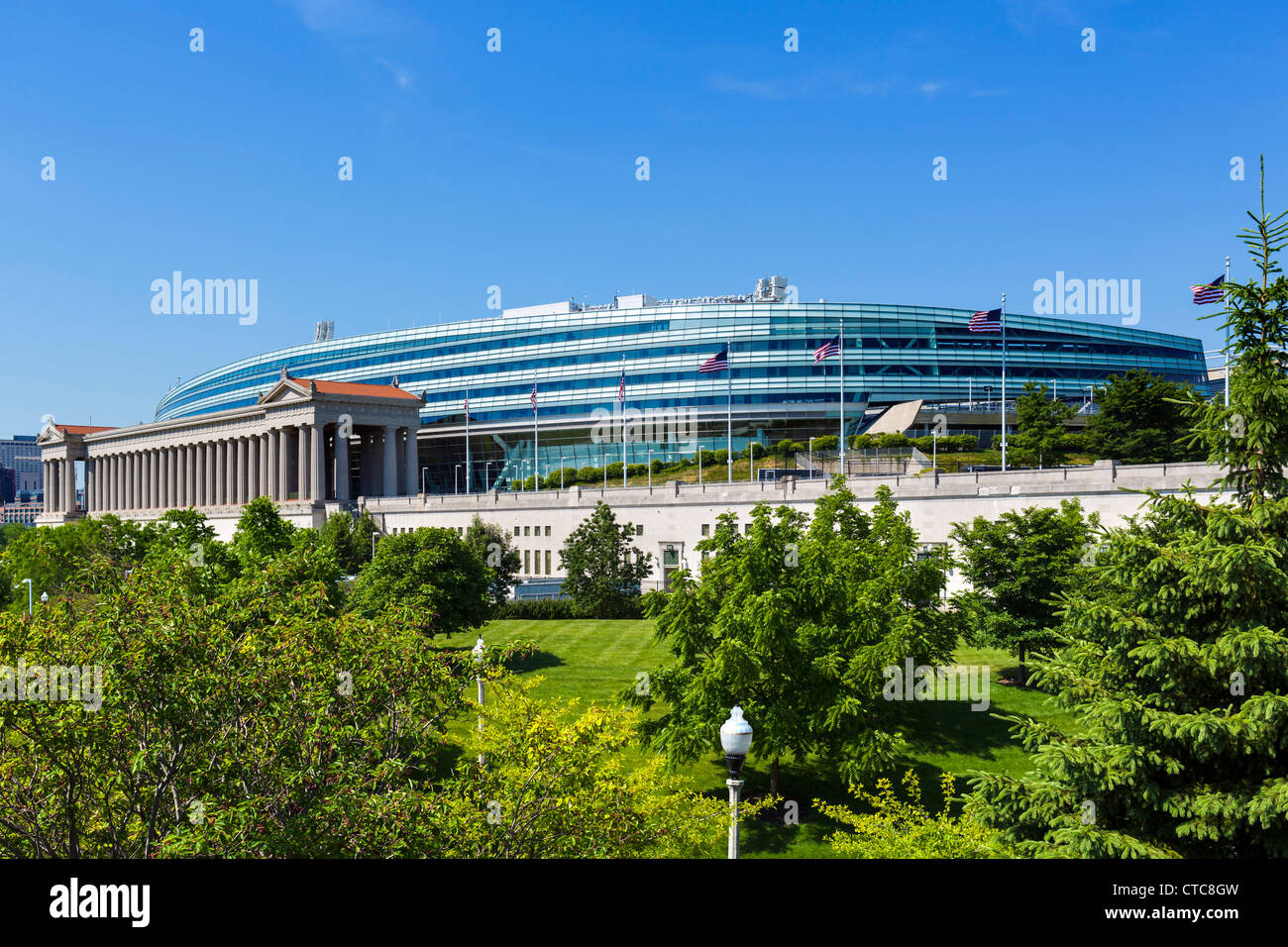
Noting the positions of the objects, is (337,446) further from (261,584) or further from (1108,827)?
(1108,827)

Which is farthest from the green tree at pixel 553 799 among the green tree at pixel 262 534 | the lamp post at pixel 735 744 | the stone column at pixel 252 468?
the stone column at pixel 252 468

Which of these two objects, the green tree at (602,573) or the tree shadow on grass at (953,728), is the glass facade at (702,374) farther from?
the tree shadow on grass at (953,728)

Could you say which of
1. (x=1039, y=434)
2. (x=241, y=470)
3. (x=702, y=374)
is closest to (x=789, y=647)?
(x=1039, y=434)

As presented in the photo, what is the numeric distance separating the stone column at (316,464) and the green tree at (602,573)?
4774 centimetres

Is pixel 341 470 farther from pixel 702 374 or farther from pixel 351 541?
pixel 702 374

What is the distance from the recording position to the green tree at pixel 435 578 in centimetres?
4172

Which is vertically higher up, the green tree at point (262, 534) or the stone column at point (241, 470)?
the stone column at point (241, 470)

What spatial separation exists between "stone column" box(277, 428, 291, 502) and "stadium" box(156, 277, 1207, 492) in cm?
1720

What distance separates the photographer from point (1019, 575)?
35344mm

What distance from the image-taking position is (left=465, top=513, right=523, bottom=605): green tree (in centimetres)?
6038

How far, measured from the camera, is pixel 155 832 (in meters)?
11.8

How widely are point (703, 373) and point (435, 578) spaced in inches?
3106
